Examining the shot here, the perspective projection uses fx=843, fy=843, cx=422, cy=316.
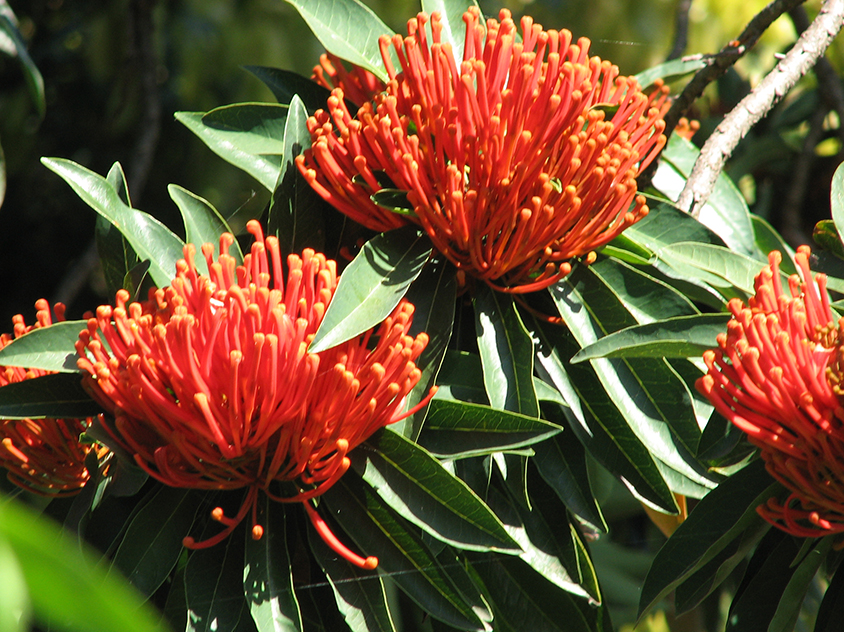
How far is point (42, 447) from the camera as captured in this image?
0.88 m

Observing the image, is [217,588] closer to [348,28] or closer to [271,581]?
[271,581]

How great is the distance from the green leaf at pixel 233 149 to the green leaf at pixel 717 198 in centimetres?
55

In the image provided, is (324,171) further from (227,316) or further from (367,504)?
(367,504)

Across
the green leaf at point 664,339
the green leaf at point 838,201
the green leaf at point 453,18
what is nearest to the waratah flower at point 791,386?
the green leaf at point 664,339

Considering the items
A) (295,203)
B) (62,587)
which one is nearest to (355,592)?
(295,203)

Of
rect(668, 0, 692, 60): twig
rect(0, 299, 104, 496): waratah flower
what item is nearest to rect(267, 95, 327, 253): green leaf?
rect(0, 299, 104, 496): waratah flower

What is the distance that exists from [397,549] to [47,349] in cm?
38

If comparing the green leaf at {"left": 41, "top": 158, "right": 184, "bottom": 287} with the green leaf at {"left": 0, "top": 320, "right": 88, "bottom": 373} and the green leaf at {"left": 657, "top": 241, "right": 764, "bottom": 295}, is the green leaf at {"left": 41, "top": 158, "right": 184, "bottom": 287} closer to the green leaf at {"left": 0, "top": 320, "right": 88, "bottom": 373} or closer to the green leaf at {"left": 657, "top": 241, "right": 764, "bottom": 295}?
the green leaf at {"left": 0, "top": 320, "right": 88, "bottom": 373}

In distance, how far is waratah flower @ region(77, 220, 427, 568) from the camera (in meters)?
0.71

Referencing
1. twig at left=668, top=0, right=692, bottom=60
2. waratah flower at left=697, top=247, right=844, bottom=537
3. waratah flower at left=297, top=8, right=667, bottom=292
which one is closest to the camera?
waratah flower at left=697, top=247, right=844, bottom=537

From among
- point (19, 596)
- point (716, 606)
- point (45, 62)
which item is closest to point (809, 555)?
point (19, 596)

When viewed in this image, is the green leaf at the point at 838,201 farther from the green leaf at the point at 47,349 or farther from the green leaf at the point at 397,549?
the green leaf at the point at 47,349

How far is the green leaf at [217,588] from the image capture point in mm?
779

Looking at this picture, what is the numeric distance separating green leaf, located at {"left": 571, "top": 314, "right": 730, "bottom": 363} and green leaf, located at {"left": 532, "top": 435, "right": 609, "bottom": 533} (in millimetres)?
162
